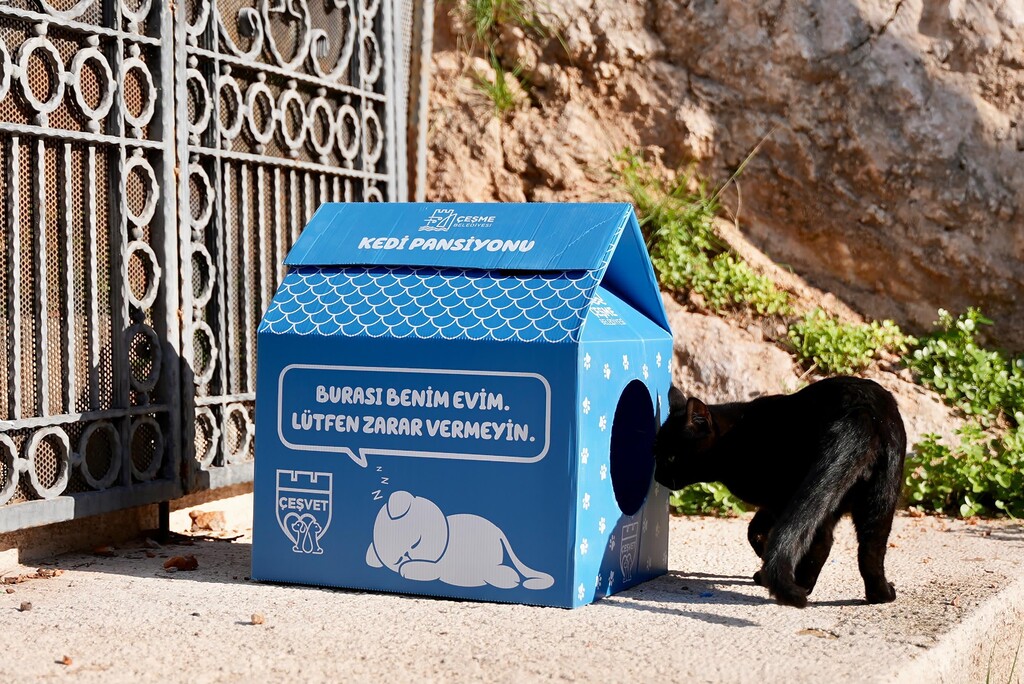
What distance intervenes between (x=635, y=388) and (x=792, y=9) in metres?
3.88

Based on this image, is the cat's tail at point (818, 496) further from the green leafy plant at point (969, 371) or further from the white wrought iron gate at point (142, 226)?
the green leafy plant at point (969, 371)

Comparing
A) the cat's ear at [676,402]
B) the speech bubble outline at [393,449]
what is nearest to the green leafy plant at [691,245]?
the cat's ear at [676,402]

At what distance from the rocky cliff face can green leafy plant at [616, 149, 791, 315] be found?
0.53 feet

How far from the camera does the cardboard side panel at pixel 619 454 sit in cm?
343

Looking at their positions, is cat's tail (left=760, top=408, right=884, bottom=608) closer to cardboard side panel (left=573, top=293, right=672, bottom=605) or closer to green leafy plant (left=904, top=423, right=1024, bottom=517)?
cardboard side panel (left=573, top=293, right=672, bottom=605)

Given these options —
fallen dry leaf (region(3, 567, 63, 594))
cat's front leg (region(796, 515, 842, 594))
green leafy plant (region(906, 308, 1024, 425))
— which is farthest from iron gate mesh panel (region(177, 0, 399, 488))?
green leafy plant (region(906, 308, 1024, 425))

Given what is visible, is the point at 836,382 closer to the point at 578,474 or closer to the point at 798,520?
the point at 798,520

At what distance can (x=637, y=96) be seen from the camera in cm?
699

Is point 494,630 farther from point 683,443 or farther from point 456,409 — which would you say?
point 683,443

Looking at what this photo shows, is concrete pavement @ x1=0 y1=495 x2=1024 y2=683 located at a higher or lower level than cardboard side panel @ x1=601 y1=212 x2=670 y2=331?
lower

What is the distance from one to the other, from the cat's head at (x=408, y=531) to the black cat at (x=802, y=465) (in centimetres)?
87

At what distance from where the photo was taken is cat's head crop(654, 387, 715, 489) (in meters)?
3.84

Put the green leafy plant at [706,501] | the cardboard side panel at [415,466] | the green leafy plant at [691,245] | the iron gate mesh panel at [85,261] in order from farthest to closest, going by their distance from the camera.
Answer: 1. the green leafy plant at [691,245]
2. the green leafy plant at [706,501]
3. the iron gate mesh panel at [85,261]
4. the cardboard side panel at [415,466]

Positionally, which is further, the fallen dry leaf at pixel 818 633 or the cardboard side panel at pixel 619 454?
the cardboard side panel at pixel 619 454
